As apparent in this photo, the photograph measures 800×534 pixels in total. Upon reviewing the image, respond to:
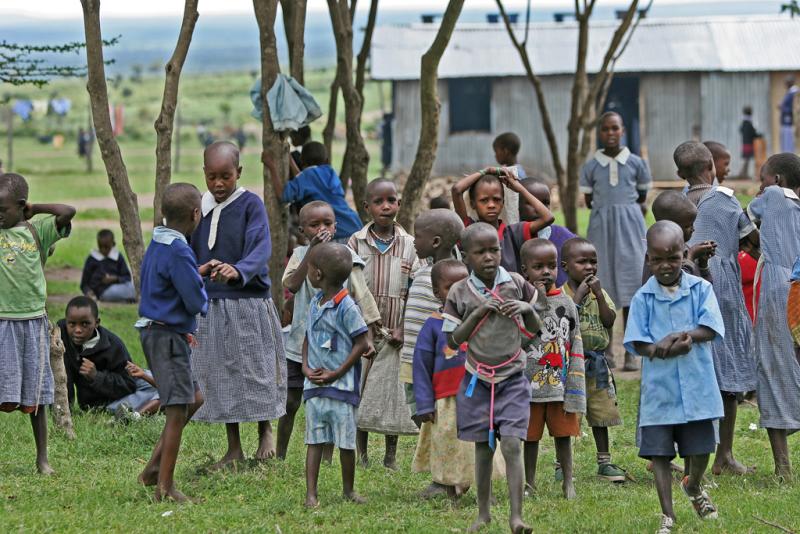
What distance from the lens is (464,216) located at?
25.6 ft

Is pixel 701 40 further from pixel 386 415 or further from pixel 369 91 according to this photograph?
pixel 369 91

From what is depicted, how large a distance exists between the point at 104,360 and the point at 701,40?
80.6 ft

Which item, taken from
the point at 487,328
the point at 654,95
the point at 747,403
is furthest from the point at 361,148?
the point at 654,95

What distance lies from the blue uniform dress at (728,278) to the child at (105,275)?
846cm

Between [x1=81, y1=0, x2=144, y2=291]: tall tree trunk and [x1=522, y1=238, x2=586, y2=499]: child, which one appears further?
[x1=81, y1=0, x2=144, y2=291]: tall tree trunk

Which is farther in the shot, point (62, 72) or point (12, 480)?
point (62, 72)

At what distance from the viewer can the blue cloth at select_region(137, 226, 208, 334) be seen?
20.6 feet

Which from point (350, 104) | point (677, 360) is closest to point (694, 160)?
point (677, 360)

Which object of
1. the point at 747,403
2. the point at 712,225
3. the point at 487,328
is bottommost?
the point at 747,403

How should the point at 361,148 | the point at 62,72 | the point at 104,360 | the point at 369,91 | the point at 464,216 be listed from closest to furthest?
the point at 464,216, the point at 104,360, the point at 361,148, the point at 62,72, the point at 369,91

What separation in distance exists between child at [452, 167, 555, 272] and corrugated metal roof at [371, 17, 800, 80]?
74.5 feet

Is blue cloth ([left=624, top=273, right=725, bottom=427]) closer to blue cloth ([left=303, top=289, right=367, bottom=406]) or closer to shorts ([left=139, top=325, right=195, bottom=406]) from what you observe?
blue cloth ([left=303, top=289, right=367, bottom=406])

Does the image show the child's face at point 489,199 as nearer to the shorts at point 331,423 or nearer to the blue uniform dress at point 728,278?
the blue uniform dress at point 728,278

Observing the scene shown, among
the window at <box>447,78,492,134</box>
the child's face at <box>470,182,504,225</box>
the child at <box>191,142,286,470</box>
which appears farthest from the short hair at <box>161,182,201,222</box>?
the window at <box>447,78,492,134</box>
